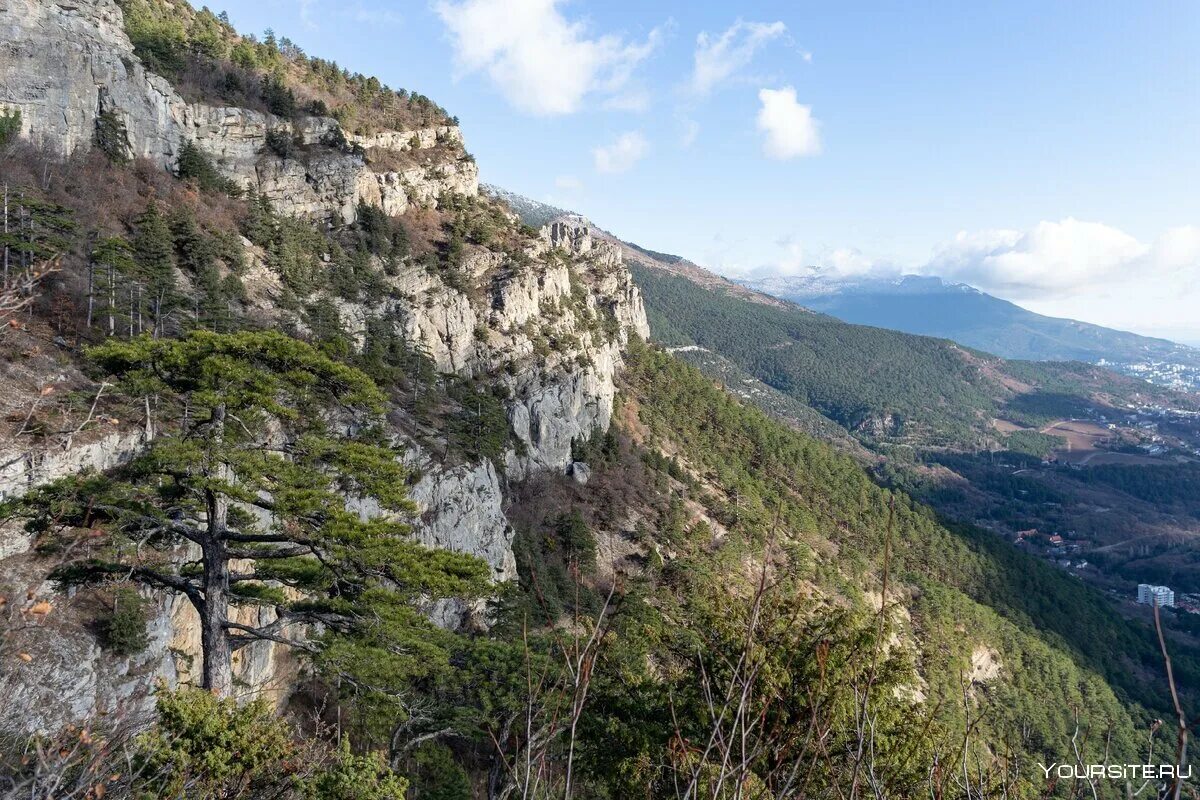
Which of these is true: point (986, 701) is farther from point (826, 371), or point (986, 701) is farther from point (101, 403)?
point (826, 371)

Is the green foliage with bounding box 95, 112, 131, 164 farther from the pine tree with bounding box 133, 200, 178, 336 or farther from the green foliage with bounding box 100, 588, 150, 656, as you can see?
the green foliage with bounding box 100, 588, 150, 656

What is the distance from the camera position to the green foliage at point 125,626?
1245 cm

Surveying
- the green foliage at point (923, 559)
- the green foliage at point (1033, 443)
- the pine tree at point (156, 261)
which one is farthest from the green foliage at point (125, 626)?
the green foliage at point (1033, 443)

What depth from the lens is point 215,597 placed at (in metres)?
9.53

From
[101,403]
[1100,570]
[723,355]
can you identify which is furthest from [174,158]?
[723,355]

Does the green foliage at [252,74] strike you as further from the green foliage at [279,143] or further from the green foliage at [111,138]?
the green foliage at [111,138]

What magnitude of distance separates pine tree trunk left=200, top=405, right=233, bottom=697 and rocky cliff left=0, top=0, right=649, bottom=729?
2428 mm

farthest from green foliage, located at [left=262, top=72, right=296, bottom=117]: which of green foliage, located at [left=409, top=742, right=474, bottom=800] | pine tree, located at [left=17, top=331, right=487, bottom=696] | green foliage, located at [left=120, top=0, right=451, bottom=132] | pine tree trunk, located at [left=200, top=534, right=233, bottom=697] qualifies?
green foliage, located at [left=409, top=742, right=474, bottom=800]

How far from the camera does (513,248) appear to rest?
174ft

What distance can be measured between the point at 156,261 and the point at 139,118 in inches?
578

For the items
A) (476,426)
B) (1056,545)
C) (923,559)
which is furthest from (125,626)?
(1056,545)

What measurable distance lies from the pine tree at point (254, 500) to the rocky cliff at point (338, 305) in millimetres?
2945

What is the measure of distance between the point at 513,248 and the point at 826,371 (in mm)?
157686

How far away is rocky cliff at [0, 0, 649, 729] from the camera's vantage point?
12.8 metres
